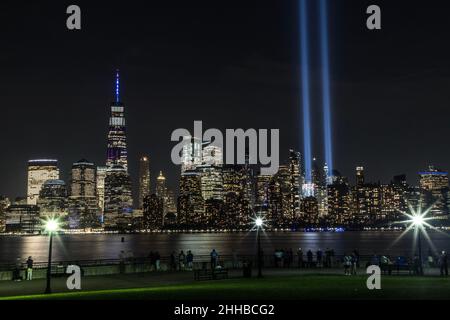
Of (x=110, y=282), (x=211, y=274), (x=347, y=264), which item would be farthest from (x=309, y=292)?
(x=110, y=282)

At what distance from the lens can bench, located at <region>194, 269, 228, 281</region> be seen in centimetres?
3260

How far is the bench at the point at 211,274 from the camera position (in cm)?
3260

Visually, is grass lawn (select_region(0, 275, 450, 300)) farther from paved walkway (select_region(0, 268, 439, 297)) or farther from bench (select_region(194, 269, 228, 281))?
bench (select_region(194, 269, 228, 281))

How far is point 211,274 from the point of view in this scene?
108 ft

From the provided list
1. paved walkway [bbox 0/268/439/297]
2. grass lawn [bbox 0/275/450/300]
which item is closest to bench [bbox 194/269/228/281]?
paved walkway [bbox 0/268/439/297]

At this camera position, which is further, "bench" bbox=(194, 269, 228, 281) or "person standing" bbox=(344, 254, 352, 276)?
"person standing" bbox=(344, 254, 352, 276)

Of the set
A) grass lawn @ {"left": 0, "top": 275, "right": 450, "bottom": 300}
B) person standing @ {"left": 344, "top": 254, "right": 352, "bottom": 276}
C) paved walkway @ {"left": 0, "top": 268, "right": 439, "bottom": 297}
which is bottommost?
paved walkway @ {"left": 0, "top": 268, "right": 439, "bottom": 297}

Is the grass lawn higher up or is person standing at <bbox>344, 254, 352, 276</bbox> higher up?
person standing at <bbox>344, 254, 352, 276</bbox>

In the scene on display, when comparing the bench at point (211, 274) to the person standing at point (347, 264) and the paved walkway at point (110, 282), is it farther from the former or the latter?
the person standing at point (347, 264)

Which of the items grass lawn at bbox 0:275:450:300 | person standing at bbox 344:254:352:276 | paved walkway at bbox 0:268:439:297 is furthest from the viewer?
person standing at bbox 344:254:352:276

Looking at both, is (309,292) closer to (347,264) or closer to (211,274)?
(211,274)

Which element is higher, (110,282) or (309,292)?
(309,292)

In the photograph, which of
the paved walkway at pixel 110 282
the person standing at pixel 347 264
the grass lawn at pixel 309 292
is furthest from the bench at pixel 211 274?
the grass lawn at pixel 309 292
